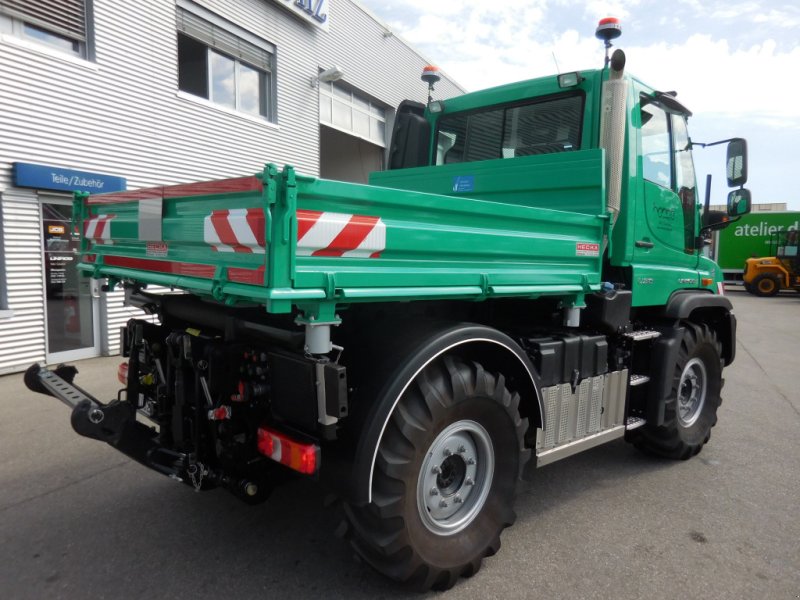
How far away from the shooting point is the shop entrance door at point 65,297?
7.57 m

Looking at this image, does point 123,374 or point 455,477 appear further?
point 123,374

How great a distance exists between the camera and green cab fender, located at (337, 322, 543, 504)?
2432mm

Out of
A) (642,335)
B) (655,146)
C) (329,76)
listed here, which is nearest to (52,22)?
(329,76)

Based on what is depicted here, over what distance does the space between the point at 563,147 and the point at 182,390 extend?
3.03 meters

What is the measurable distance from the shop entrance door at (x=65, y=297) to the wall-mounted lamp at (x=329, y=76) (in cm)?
608

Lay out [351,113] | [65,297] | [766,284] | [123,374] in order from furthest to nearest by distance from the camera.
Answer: [766,284]
[351,113]
[65,297]
[123,374]

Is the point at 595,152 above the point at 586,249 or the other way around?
above

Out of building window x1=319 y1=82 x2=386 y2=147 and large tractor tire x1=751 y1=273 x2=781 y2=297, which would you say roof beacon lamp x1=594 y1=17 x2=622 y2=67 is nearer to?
building window x1=319 y1=82 x2=386 y2=147

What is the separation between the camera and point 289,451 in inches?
98.7

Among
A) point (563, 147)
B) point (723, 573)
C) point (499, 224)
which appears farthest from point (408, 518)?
point (563, 147)

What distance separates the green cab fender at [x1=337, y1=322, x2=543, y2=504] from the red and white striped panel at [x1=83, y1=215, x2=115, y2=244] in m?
2.06

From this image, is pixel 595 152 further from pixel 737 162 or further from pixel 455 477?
pixel 455 477

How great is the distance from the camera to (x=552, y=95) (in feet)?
13.7

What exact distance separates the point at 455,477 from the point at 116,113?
760 centimetres
